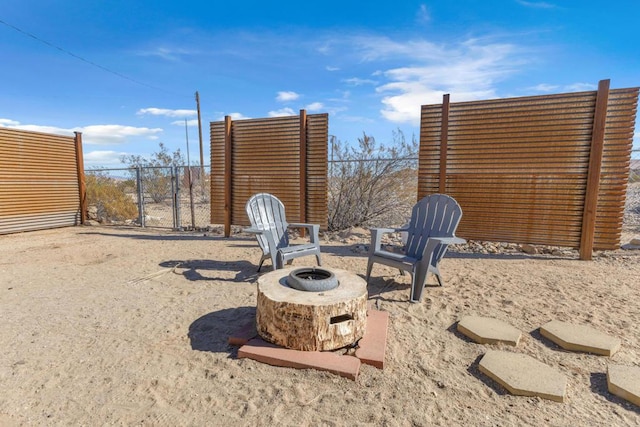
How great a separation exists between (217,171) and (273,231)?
308 centimetres

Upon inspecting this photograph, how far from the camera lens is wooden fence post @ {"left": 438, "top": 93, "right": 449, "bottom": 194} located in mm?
5098

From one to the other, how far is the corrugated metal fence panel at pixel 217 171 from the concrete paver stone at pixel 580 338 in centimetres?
573

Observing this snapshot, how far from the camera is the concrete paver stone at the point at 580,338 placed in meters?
2.24

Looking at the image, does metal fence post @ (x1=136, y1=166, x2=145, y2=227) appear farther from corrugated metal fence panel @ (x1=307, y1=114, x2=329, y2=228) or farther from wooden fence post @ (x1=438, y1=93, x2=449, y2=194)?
wooden fence post @ (x1=438, y1=93, x2=449, y2=194)

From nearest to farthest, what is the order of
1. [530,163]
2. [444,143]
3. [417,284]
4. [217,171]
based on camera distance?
1. [417,284]
2. [530,163]
3. [444,143]
4. [217,171]

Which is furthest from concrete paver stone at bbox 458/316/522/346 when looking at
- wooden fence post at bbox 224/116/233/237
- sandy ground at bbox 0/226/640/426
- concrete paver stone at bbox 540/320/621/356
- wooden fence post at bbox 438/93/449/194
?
wooden fence post at bbox 224/116/233/237

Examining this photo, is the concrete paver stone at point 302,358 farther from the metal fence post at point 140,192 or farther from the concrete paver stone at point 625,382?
the metal fence post at point 140,192

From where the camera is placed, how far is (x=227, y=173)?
6562 mm

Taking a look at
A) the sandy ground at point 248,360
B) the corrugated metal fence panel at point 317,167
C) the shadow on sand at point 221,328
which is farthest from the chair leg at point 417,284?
the corrugated metal fence panel at point 317,167

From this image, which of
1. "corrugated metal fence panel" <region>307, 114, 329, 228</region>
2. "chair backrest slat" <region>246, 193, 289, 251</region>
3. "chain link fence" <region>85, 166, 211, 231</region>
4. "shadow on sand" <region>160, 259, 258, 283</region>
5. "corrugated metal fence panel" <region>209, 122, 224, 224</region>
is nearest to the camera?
"shadow on sand" <region>160, 259, 258, 283</region>

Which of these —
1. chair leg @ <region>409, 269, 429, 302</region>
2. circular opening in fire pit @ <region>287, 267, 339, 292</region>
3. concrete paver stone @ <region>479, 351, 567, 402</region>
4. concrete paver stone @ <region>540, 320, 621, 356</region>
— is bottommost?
concrete paver stone @ <region>479, 351, 567, 402</region>

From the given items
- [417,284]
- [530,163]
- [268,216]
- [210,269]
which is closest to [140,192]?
[210,269]

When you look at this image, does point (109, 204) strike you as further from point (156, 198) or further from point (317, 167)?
point (317, 167)

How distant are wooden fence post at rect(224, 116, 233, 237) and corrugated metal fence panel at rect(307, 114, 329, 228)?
1.68m
